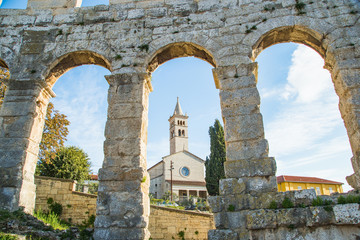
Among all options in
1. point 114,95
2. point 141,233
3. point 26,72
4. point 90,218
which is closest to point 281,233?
point 141,233

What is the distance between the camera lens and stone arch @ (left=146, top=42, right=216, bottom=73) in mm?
6352

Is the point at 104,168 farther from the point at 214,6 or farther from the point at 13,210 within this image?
the point at 214,6

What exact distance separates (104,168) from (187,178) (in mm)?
36052

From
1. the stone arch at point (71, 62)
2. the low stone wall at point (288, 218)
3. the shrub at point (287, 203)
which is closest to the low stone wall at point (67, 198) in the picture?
the stone arch at point (71, 62)

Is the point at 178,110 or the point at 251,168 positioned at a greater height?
the point at 178,110

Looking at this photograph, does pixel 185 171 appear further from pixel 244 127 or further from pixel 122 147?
pixel 244 127

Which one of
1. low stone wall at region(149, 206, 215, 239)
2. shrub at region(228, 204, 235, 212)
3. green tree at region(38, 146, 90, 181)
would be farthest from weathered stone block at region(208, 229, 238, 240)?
green tree at region(38, 146, 90, 181)

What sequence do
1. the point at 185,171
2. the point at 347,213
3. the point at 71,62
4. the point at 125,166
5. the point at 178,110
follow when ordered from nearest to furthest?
the point at 347,213 → the point at 125,166 → the point at 71,62 → the point at 185,171 → the point at 178,110

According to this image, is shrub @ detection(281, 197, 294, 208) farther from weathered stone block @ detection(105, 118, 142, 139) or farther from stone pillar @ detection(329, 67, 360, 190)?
weathered stone block @ detection(105, 118, 142, 139)

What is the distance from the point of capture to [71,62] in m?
6.86

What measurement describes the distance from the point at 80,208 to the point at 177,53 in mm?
7967

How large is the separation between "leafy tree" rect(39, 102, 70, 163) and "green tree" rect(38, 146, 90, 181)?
14.6ft

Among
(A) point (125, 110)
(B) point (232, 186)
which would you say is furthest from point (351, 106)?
(A) point (125, 110)

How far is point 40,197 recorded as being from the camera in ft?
34.8
